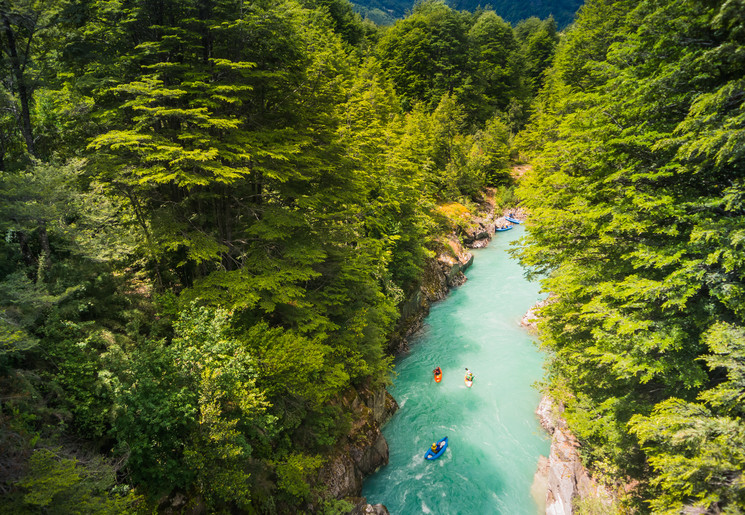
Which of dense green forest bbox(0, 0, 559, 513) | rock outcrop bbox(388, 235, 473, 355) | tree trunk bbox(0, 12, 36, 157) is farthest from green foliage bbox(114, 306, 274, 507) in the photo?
rock outcrop bbox(388, 235, 473, 355)

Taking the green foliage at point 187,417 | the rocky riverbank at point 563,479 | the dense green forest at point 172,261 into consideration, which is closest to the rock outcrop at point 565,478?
the rocky riverbank at point 563,479

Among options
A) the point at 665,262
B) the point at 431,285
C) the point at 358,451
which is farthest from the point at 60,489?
the point at 431,285

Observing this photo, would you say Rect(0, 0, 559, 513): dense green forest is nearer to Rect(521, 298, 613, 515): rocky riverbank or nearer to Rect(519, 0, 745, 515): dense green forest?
Rect(521, 298, 613, 515): rocky riverbank

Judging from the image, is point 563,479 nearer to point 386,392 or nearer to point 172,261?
Answer: point 386,392

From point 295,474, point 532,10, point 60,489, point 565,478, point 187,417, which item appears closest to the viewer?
point 60,489

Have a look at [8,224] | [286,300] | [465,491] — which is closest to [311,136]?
[286,300]

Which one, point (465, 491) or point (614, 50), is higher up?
point (614, 50)

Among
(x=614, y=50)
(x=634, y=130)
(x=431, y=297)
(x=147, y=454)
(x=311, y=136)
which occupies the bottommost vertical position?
(x=431, y=297)

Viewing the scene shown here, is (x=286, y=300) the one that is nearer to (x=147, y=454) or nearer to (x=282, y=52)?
(x=147, y=454)
